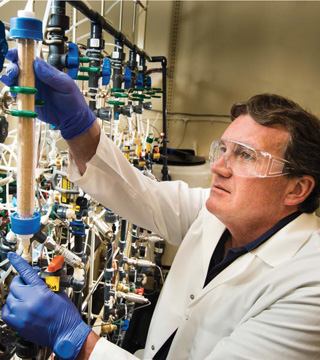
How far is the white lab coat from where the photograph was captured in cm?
72

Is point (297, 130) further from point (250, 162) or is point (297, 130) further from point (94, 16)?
point (94, 16)

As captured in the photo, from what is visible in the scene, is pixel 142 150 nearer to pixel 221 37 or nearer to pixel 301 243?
pixel 301 243

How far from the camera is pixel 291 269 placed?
827 millimetres

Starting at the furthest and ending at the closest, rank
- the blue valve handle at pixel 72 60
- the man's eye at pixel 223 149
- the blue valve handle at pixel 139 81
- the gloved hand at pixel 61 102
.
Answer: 1. the blue valve handle at pixel 139 81
2. the man's eye at pixel 223 149
3. the blue valve handle at pixel 72 60
4. the gloved hand at pixel 61 102

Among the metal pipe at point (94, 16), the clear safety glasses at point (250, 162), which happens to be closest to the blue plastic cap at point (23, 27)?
the metal pipe at point (94, 16)

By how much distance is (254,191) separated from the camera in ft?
3.05

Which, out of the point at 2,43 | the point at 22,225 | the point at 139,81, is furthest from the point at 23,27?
the point at 139,81

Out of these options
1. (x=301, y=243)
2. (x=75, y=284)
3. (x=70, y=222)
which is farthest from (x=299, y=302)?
(x=70, y=222)

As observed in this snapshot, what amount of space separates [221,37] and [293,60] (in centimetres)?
71

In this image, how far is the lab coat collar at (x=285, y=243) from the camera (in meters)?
0.90

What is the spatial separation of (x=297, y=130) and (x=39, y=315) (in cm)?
85

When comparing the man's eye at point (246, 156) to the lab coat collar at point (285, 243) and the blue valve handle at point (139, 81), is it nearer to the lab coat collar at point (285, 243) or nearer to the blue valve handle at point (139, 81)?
the lab coat collar at point (285, 243)

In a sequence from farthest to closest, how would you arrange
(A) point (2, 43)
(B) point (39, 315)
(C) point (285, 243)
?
1. (C) point (285, 243)
2. (B) point (39, 315)
3. (A) point (2, 43)

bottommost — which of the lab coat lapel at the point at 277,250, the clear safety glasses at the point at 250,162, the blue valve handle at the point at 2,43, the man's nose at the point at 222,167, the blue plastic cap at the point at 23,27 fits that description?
the lab coat lapel at the point at 277,250
